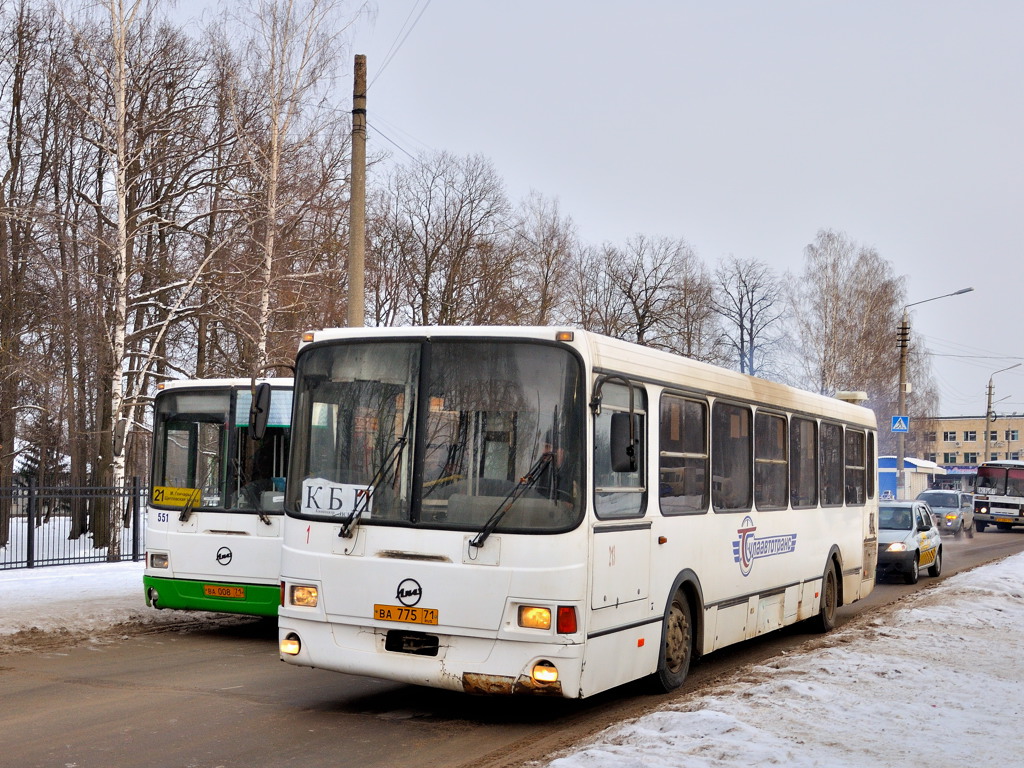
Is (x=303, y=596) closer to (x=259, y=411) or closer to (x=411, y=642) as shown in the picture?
(x=411, y=642)

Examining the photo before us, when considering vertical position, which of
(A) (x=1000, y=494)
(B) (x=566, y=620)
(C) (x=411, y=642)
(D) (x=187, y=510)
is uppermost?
(D) (x=187, y=510)

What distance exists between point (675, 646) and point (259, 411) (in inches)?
147

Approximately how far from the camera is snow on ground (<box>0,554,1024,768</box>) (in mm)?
6449

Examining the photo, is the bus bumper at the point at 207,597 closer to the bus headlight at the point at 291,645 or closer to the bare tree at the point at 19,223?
the bus headlight at the point at 291,645

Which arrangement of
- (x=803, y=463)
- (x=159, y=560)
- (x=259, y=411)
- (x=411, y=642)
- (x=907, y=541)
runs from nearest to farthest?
(x=411, y=642), (x=259, y=411), (x=159, y=560), (x=803, y=463), (x=907, y=541)

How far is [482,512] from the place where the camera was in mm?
7547

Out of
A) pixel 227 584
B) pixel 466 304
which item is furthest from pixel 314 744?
pixel 466 304

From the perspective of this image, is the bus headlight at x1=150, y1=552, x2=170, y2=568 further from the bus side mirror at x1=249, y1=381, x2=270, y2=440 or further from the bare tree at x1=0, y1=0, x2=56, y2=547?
the bare tree at x1=0, y1=0, x2=56, y2=547

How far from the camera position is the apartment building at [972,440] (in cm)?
13050

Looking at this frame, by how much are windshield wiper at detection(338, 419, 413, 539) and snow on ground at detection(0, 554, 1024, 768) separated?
213 centimetres

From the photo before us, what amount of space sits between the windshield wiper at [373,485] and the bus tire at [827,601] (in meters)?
7.37

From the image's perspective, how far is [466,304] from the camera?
4181 centimetres

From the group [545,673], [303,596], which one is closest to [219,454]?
[303,596]

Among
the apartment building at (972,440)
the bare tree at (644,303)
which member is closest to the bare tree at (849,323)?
the bare tree at (644,303)
